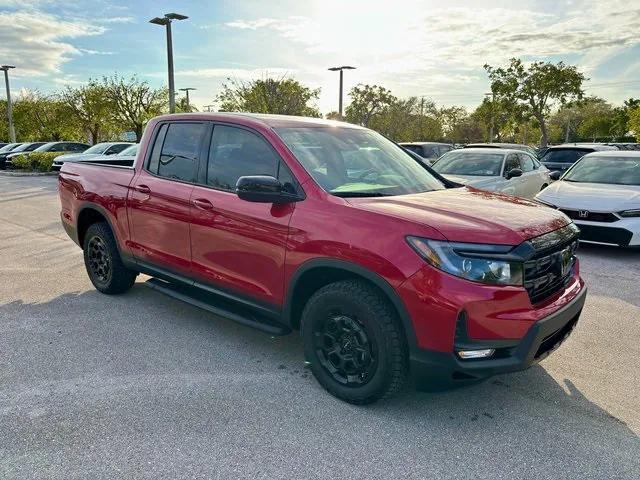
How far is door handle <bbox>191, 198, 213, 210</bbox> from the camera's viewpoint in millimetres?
3626

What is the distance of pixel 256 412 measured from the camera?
9.71 feet

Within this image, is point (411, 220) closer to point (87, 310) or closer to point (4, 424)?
point (4, 424)

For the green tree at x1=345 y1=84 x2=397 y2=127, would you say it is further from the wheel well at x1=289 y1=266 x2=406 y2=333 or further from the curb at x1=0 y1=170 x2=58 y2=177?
the wheel well at x1=289 y1=266 x2=406 y2=333

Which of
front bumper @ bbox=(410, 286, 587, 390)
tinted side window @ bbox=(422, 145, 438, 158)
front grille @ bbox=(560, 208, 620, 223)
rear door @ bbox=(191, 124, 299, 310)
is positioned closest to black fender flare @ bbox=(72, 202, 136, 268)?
rear door @ bbox=(191, 124, 299, 310)

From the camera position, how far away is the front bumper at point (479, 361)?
8.45 feet

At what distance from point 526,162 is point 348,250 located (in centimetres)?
873

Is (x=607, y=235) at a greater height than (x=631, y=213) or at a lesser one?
lesser

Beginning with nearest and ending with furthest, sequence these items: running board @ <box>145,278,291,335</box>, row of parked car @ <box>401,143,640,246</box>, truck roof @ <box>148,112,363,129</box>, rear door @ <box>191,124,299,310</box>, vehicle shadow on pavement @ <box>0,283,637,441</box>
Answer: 1. vehicle shadow on pavement @ <box>0,283,637,441</box>
2. rear door @ <box>191,124,299,310</box>
3. running board @ <box>145,278,291,335</box>
4. truck roof @ <box>148,112,363,129</box>
5. row of parked car @ <box>401,143,640,246</box>

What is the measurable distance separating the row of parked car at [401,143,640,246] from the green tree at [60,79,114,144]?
95.7ft

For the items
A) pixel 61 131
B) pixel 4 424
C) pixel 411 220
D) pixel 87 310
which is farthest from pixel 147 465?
pixel 61 131

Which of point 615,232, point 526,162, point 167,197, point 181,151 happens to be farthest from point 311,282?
point 526,162

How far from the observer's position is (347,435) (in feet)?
9.03

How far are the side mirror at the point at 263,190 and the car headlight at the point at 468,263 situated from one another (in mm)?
973

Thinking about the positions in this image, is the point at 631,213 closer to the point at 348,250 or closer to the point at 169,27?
the point at 348,250
